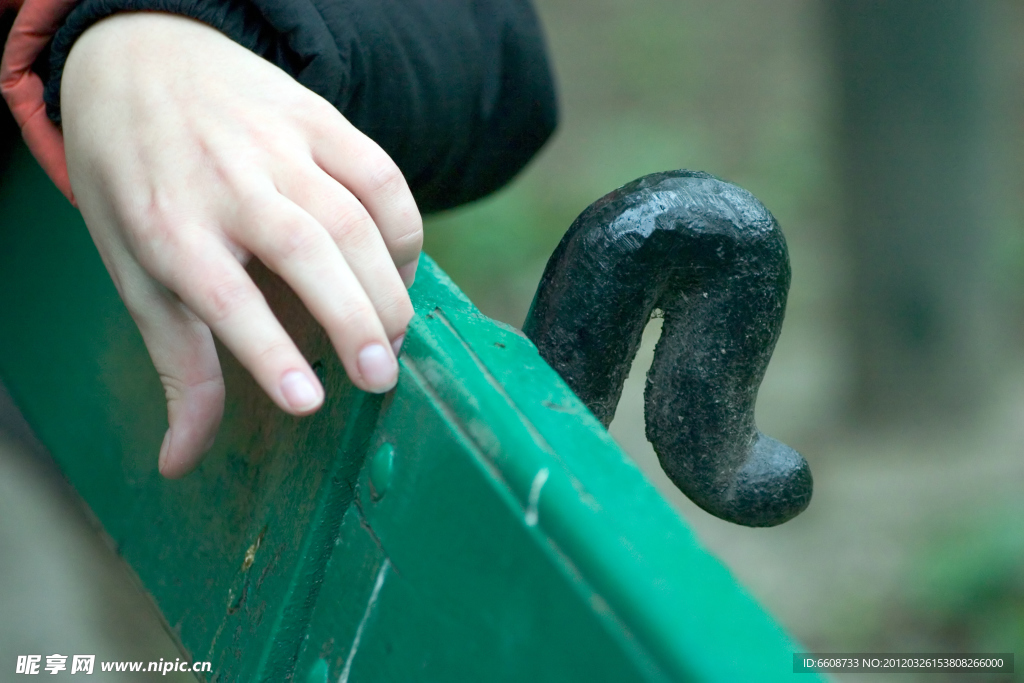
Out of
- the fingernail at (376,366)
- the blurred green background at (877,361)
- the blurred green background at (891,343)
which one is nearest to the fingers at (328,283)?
the fingernail at (376,366)

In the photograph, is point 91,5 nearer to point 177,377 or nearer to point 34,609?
point 177,377

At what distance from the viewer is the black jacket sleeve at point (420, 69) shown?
686mm

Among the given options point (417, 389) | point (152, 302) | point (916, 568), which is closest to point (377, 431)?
point (417, 389)

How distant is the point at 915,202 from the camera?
3.09 meters

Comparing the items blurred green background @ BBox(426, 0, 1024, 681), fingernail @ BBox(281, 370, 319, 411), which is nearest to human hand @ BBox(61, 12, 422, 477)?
fingernail @ BBox(281, 370, 319, 411)

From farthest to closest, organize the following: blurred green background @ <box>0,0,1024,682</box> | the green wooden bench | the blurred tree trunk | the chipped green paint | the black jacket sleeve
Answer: the blurred tree trunk
blurred green background @ <box>0,0,1024,682</box>
the black jacket sleeve
the chipped green paint
the green wooden bench

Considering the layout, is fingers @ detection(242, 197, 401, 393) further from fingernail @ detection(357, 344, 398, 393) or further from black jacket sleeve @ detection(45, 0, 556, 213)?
black jacket sleeve @ detection(45, 0, 556, 213)

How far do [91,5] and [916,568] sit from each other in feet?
8.48

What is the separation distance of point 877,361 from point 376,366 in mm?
3048

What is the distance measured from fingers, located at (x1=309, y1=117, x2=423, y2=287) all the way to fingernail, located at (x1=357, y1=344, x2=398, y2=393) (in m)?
0.09

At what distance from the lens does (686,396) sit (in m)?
0.61

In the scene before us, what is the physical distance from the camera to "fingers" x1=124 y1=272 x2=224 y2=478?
60 cm

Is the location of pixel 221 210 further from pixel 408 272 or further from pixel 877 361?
pixel 877 361

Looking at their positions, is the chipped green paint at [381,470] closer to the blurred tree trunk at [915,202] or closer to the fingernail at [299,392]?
the fingernail at [299,392]
